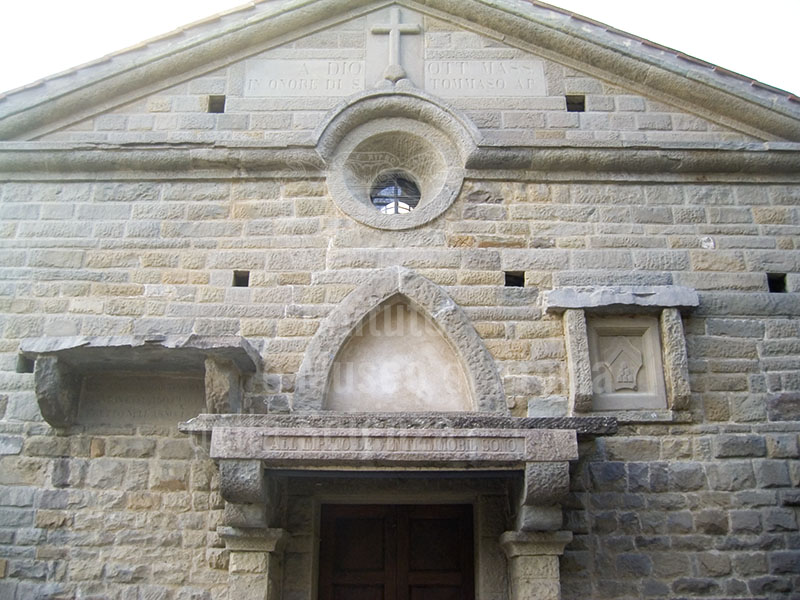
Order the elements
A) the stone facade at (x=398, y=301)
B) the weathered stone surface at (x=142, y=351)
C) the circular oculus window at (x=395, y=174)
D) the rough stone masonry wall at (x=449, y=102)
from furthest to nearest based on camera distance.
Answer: the rough stone masonry wall at (x=449, y=102)
the circular oculus window at (x=395, y=174)
the stone facade at (x=398, y=301)
the weathered stone surface at (x=142, y=351)

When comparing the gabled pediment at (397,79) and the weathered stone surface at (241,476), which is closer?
the weathered stone surface at (241,476)

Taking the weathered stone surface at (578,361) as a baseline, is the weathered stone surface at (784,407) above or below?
below

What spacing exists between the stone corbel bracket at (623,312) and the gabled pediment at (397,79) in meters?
1.30

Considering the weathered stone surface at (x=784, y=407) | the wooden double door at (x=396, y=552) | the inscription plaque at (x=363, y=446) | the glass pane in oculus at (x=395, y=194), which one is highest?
the glass pane in oculus at (x=395, y=194)

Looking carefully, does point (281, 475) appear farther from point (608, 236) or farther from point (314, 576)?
point (608, 236)

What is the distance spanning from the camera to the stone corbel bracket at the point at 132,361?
514 centimetres

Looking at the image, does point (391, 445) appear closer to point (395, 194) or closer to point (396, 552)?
point (396, 552)

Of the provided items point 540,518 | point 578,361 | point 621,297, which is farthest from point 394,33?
point 540,518

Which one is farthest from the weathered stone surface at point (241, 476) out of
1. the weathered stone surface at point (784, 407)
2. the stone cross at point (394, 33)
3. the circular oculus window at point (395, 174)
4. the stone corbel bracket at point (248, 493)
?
the weathered stone surface at point (784, 407)

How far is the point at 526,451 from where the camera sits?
4.72 meters

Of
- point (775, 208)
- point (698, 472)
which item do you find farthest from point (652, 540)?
point (775, 208)

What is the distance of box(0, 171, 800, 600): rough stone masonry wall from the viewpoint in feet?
17.4

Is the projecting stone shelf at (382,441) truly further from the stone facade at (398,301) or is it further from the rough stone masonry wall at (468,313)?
the rough stone masonry wall at (468,313)

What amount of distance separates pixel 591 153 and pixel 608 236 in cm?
69
